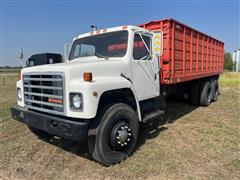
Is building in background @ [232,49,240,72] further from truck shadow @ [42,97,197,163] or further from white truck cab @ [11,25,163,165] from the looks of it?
white truck cab @ [11,25,163,165]

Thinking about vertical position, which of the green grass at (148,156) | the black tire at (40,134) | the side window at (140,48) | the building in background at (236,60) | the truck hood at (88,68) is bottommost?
the green grass at (148,156)

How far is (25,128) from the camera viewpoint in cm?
550

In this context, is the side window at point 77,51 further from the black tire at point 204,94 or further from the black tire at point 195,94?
the black tire at point 204,94

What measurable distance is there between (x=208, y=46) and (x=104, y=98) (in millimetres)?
6359

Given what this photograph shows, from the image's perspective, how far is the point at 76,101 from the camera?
2979 millimetres

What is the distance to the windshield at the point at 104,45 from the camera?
13.2ft

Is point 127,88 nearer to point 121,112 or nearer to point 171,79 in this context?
point 121,112

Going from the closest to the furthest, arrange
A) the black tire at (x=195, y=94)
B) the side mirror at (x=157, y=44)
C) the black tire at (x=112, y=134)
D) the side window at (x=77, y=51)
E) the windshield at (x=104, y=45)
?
the black tire at (x=112, y=134) < the windshield at (x=104, y=45) < the side mirror at (x=157, y=44) < the side window at (x=77, y=51) < the black tire at (x=195, y=94)

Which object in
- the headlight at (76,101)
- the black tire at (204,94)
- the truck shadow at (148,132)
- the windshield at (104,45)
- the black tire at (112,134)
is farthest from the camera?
the black tire at (204,94)

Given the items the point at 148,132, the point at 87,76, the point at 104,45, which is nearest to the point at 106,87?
the point at 87,76

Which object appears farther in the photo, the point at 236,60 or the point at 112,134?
the point at 236,60

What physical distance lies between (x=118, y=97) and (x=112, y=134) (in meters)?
0.71

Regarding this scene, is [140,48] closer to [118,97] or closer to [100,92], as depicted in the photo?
[118,97]

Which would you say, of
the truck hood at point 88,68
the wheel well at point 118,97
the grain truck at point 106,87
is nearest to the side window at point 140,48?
the grain truck at point 106,87
